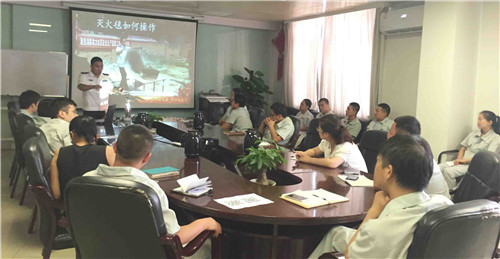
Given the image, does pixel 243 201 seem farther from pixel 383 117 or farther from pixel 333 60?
pixel 333 60

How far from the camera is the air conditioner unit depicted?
5.50 m

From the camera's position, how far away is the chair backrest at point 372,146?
138 inches

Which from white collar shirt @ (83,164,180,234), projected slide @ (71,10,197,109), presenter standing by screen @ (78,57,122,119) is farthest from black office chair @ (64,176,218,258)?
projected slide @ (71,10,197,109)

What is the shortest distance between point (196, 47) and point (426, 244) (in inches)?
274

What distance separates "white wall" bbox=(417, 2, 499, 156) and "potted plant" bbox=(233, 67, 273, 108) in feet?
12.1

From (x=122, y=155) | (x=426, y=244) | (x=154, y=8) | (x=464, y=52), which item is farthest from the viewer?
(x=154, y=8)

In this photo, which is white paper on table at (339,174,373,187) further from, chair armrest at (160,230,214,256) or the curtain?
the curtain

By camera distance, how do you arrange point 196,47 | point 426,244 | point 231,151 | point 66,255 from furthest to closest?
1. point 196,47
2. point 231,151
3. point 66,255
4. point 426,244

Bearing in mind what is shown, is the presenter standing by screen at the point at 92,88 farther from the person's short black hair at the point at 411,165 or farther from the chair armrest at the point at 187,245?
the person's short black hair at the point at 411,165

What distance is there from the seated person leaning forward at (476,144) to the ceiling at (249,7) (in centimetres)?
251

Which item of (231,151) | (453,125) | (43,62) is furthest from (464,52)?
(43,62)

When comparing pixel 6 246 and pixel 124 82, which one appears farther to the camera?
pixel 124 82

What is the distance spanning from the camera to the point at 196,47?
25.9 ft

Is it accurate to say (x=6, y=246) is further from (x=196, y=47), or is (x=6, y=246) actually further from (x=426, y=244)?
(x=196, y=47)
